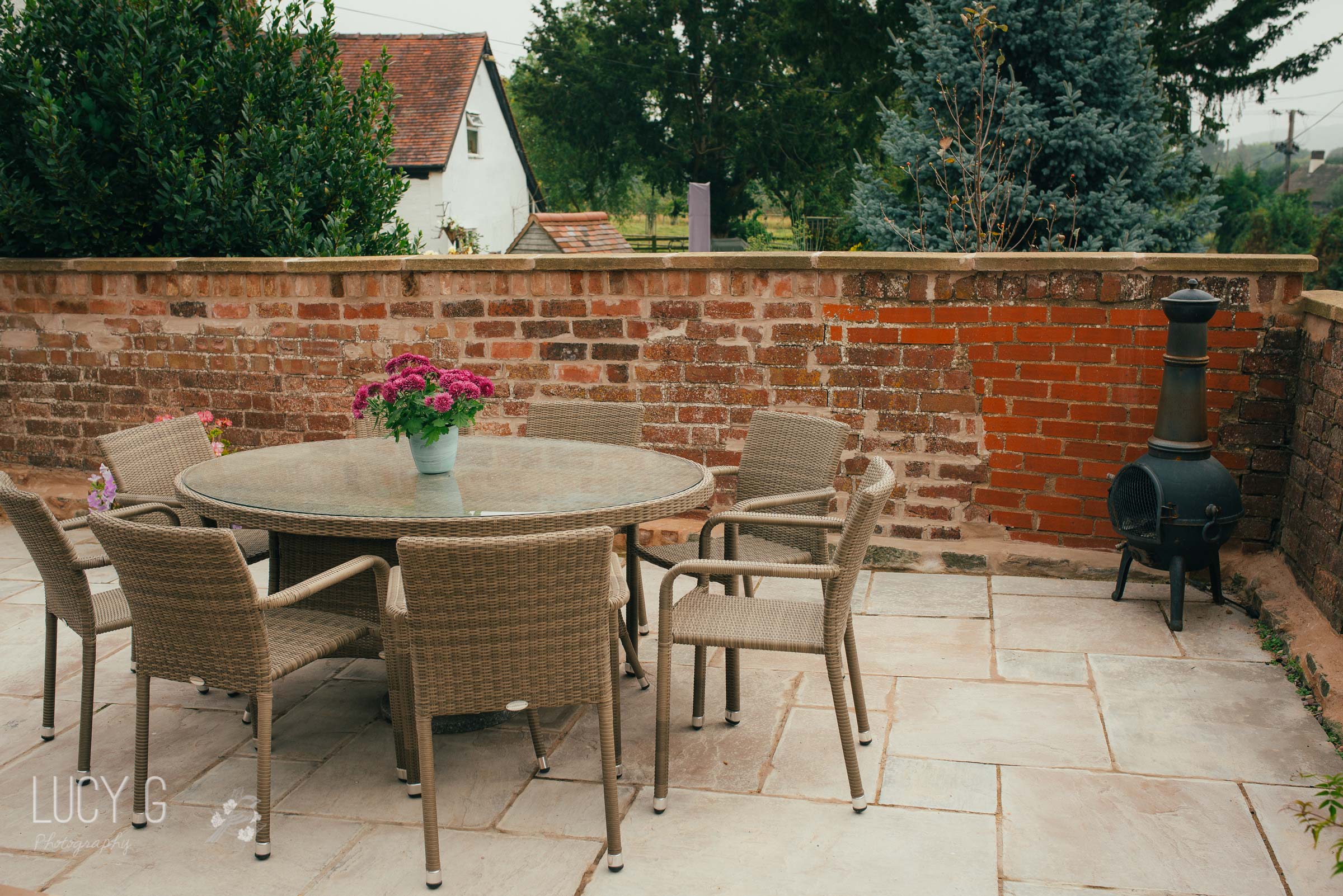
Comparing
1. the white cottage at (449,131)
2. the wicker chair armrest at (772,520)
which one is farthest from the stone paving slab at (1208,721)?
the white cottage at (449,131)

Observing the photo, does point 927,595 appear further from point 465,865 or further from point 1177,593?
point 465,865

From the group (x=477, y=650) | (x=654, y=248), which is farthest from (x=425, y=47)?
(x=477, y=650)

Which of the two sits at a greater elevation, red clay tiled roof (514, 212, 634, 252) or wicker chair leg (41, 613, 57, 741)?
red clay tiled roof (514, 212, 634, 252)

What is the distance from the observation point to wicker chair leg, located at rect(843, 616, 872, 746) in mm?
3055

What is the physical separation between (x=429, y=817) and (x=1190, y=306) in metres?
3.25

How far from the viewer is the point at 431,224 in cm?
2386

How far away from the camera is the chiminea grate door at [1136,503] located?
163 inches

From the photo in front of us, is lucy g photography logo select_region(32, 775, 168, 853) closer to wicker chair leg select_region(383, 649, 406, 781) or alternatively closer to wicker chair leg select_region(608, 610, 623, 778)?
wicker chair leg select_region(383, 649, 406, 781)

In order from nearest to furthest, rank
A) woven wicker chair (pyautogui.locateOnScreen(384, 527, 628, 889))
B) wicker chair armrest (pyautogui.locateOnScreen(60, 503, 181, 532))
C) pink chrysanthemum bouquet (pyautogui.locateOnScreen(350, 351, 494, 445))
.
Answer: woven wicker chair (pyautogui.locateOnScreen(384, 527, 628, 889)), pink chrysanthemum bouquet (pyautogui.locateOnScreen(350, 351, 494, 445)), wicker chair armrest (pyautogui.locateOnScreen(60, 503, 181, 532))

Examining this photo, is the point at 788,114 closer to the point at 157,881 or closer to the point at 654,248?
the point at 654,248

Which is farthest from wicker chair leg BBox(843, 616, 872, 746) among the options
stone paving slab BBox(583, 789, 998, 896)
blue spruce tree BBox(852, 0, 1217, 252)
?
blue spruce tree BBox(852, 0, 1217, 252)

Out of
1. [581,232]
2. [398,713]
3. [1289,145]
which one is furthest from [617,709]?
[1289,145]

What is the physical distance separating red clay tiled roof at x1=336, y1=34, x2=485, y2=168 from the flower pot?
20818 mm

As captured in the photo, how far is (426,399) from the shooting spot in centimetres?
329
